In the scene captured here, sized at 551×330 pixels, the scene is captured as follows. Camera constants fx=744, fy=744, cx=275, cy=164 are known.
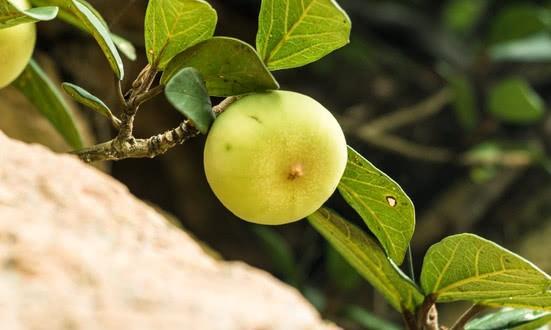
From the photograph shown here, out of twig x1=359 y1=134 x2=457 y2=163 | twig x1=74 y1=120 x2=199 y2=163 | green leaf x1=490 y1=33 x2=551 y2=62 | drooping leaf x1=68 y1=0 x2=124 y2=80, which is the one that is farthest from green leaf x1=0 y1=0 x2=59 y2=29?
green leaf x1=490 y1=33 x2=551 y2=62

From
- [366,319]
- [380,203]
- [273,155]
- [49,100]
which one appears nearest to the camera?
[273,155]

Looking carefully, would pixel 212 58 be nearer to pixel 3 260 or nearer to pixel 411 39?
pixel 3 260

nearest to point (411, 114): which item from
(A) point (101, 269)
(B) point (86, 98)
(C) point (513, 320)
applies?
(C) point (513, 320)

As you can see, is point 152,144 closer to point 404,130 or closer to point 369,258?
point 369,258

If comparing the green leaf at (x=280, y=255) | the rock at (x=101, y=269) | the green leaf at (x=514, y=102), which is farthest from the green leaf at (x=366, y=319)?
the rock at (x=101, y=269)

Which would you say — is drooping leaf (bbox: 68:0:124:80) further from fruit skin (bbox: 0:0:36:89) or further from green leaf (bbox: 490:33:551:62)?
green leaf (bbox: 490:33:551:62)

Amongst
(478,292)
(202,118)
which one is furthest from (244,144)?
(478,292)
